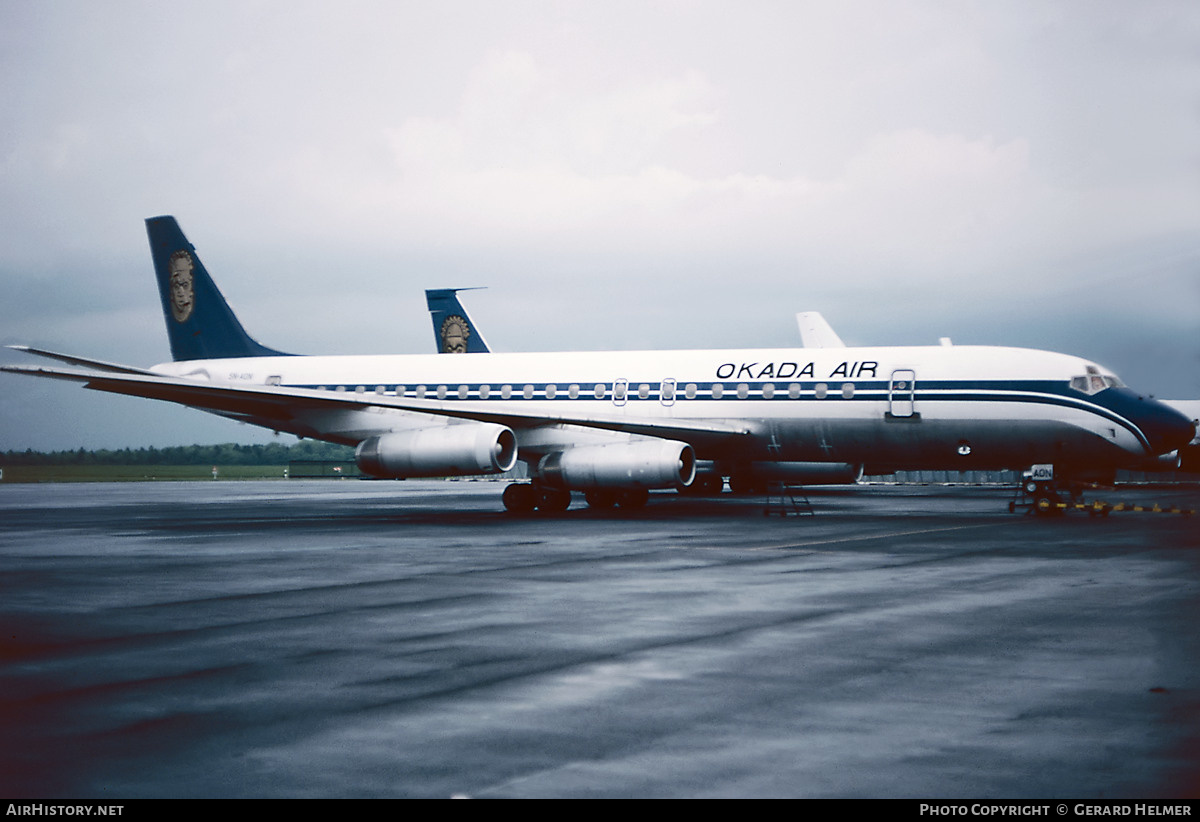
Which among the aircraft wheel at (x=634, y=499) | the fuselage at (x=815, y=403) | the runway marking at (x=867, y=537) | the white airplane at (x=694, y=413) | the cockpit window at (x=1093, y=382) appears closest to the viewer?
the runway marking at (x=867, y=537)

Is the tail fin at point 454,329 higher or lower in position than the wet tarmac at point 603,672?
higher

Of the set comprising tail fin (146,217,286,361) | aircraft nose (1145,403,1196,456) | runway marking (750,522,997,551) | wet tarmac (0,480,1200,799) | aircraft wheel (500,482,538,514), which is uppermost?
tail fin (146,217,286,361)

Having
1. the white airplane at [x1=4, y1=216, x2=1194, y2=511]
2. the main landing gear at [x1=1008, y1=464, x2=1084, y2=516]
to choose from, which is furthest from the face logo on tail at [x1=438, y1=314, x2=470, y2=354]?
the main landing gear at [x1=1008, y1=464, x2=1084, y2=516]

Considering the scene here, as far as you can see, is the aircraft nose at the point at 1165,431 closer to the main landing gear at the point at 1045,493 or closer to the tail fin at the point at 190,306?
the main landing gear at the point at 1045,493

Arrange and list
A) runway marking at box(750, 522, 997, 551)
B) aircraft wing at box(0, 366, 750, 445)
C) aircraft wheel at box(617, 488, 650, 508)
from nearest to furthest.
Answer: runway marking at box(750, 522, 997, 551) → aircraft wing at box(0, 366, 750, 445) → aircraft wheel at box(617, 488, 650, 508)

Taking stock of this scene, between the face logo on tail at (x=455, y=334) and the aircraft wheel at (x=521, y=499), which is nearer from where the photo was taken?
the aircraft wheel at (x=521, y=499)

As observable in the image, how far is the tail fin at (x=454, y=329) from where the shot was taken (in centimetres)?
4666

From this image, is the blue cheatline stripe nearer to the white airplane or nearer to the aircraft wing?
the white airplane

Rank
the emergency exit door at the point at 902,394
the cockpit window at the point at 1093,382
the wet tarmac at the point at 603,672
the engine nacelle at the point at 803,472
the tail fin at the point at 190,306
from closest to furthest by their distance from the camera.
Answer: the wet tarmac at the point at 603,672 < the cockpit window at the point at 1093,382 < the emergency exit door at the point at 902,394 < the engine nacelle at the point at 803,472 < the tail fin at the point at 190,306

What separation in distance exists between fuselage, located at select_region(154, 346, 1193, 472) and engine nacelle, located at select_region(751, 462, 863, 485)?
9.84 feet

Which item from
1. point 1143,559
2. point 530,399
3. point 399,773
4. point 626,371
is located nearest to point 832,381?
point 626,371

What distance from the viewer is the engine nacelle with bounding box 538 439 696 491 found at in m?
24.4

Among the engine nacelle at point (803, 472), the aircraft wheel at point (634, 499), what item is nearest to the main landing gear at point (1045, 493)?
the engine nacelle at point (803, 472)

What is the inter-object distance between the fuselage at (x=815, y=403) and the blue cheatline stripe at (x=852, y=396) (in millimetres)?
29
